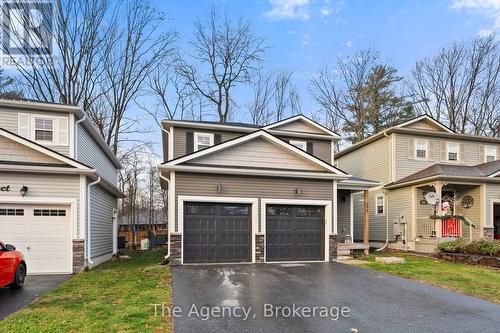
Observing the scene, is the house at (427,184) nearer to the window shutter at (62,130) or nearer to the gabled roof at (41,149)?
the gabled roof at (41,149)

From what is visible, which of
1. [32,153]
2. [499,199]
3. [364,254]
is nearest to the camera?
[32,153]

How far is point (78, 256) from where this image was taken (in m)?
11.4

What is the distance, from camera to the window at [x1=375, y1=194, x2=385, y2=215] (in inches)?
795

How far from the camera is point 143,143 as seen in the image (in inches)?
1067

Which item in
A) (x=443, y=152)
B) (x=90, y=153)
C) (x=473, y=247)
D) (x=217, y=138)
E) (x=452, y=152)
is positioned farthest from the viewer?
(x=452, y=152)

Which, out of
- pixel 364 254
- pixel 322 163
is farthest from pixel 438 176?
pixel 322 163

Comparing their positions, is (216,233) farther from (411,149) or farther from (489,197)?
(489,197)

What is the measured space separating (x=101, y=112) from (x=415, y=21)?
2050 centimetres

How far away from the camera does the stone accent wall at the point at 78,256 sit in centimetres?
1134

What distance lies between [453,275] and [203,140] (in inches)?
440

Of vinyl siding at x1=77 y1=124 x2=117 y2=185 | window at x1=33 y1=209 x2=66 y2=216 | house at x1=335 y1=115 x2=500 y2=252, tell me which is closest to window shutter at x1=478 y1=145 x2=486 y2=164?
house at x1=335 y1=115 x2=500 y2=252

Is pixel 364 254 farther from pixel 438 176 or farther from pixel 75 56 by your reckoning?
pixel 75 56

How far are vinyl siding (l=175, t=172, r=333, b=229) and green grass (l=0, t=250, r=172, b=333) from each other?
350cm

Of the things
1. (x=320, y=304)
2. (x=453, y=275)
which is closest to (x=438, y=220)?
(x=453, y=275)
